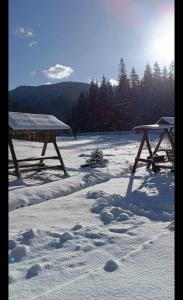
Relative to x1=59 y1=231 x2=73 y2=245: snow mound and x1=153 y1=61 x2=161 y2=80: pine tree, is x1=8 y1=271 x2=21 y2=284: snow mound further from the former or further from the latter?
x1=153 y1=61 x2=161 y2=80: pine tree

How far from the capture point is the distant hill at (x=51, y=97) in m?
110

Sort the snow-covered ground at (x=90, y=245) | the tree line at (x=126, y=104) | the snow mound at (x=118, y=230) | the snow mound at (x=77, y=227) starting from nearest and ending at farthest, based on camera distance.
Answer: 1. the snow-covered ground at (x=90, y=245)
2. the snow mound at (x=118, y=230)
3. the snow mound at (x=77, y=227)
4. the tree line at (x=126, y=104)

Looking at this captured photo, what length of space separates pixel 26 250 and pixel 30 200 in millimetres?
2673

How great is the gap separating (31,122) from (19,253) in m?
5.25

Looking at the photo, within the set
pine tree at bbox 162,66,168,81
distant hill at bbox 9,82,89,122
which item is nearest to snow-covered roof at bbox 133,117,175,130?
pine tree at bbox 162,66,168,81

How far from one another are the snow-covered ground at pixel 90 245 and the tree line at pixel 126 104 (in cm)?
4215

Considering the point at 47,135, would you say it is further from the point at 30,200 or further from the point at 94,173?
the point at 30,200

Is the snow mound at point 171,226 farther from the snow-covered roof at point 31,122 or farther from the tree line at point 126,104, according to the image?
the tree line at point 126,104

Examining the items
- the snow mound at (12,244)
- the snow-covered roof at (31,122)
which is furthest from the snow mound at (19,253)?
the snow-covered roof at (31,122)

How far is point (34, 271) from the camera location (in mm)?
2816

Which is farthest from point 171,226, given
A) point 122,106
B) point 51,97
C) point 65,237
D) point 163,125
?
point 51,97

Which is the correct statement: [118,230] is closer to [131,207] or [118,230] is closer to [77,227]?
[77,227]
